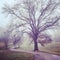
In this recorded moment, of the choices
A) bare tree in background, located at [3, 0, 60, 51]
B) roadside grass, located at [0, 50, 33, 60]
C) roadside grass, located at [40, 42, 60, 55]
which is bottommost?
roadside grass, located at [0, 50, 33, 60]

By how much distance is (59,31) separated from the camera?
1.80m

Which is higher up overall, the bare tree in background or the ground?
the bare tree in background

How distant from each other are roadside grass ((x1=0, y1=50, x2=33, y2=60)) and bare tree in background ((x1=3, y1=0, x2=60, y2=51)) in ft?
0.45

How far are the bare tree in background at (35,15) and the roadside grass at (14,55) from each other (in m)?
0.14

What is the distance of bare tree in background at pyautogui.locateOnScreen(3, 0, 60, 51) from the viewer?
186cm

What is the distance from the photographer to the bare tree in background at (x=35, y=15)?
1857 mm

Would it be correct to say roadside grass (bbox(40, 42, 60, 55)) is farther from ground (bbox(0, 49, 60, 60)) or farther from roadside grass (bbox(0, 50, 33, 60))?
roadside grass (bbox(0, 50, 33, 60))

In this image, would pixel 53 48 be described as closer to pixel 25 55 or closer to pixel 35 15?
pixel 25 55

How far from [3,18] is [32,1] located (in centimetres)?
44

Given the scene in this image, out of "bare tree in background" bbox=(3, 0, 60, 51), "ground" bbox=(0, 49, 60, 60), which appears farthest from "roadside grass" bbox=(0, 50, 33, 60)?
"bare tree in background" bbox=(3, 0, 60, 51)

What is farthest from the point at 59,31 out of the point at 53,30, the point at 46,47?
the point at 46,47

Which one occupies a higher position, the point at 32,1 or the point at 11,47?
the point at 32,1

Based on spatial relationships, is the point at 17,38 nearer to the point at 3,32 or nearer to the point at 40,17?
the point at 3,32

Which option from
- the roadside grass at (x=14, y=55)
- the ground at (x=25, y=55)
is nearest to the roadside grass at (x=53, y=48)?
the ground at (x=25, y=55)
